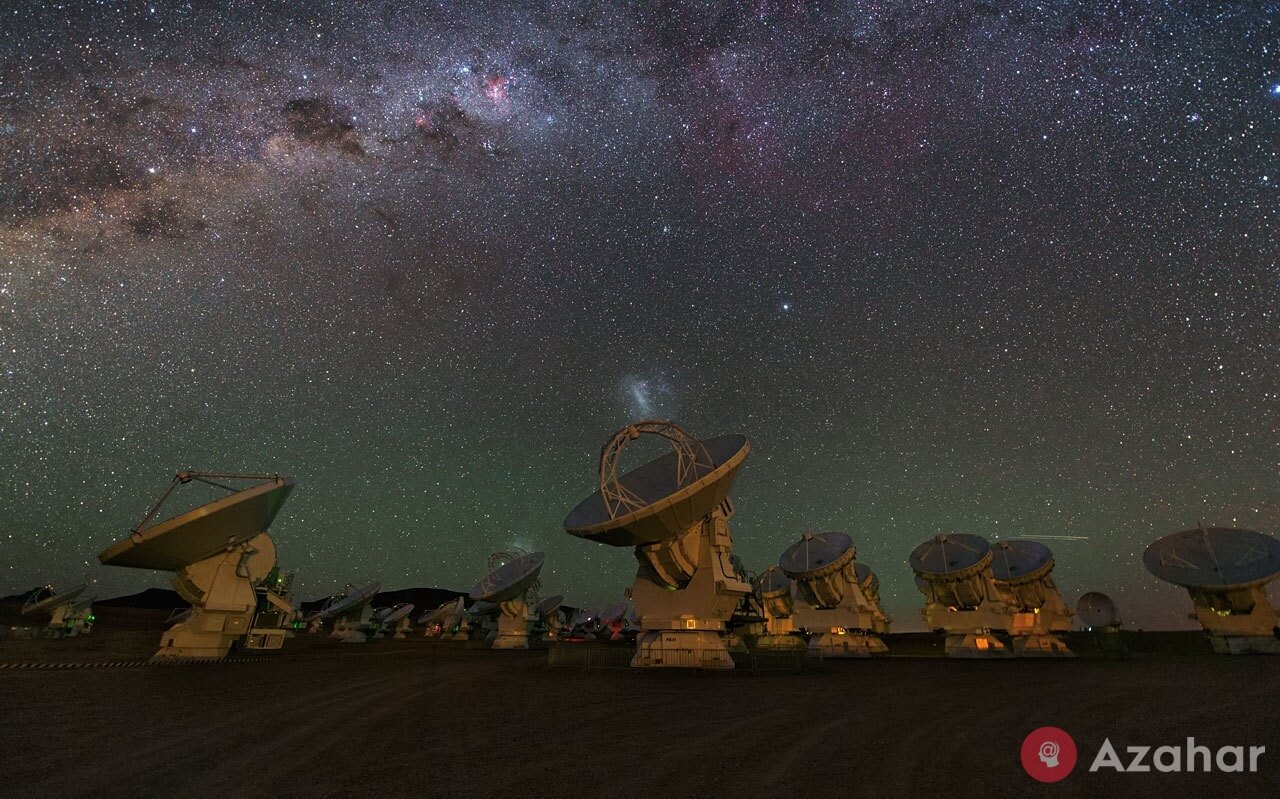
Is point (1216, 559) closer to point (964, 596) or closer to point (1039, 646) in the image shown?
point (1039, 646)

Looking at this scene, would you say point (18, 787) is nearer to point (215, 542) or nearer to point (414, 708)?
point (414, 708)

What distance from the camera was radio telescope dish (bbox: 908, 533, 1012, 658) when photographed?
134 ft

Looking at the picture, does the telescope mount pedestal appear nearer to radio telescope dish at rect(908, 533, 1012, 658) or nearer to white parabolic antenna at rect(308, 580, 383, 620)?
radio telescope dish at rect(908, 533, 1012, 658)

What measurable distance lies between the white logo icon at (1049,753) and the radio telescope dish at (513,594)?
3884 cm

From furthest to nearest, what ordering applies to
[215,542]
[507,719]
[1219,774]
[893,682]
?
1. [215,542]
2. [893,682]
3. [507,719]
4. [1219,774]

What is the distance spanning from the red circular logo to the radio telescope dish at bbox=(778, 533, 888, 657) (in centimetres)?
2993

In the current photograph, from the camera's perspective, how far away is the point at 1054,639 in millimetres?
43375

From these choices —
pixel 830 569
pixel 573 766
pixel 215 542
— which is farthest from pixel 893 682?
pixel 215 542

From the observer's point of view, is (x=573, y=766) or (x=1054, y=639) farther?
(x=1054, y=639)

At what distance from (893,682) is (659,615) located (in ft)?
28.5

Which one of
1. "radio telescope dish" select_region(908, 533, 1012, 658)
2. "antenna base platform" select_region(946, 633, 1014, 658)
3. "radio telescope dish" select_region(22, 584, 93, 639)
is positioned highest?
"radio telescope dish" select_region(908, 533, 1012, 658)

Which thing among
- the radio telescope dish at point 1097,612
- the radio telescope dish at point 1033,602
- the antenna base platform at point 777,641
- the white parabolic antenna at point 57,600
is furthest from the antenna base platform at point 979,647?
the white parabolic antenna at point 57,600

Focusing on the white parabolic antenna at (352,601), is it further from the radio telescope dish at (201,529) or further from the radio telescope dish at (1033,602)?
the radio telescope dish at (1033,602)

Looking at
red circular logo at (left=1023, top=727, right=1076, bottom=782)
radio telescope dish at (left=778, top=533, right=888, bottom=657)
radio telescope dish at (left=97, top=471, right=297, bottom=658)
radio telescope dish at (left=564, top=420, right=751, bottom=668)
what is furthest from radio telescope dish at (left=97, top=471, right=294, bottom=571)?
radio telescope dish at (left=778, top=533, right=888, bottom=657)
